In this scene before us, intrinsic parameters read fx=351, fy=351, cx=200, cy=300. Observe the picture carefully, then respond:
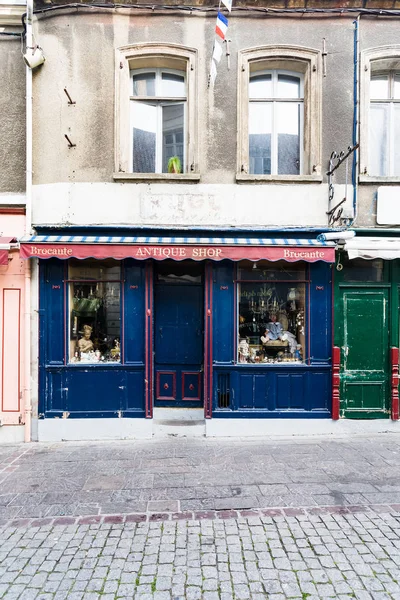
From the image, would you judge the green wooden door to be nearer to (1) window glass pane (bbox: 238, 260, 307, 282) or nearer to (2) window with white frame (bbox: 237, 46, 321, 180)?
(1) window glass pane (bbox: 238, 260, 307, 282)

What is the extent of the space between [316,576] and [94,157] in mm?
6791

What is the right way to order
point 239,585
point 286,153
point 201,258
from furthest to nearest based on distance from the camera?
1. point 286,153
2. point 201,258
3. point 239,585

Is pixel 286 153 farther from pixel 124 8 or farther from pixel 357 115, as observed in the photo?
pixel 124 8

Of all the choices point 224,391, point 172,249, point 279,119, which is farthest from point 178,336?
point 279,119

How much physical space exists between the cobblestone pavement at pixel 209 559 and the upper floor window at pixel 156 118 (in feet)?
19.4

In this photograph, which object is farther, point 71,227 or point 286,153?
point 286,153

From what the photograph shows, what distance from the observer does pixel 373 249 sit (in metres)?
6.18

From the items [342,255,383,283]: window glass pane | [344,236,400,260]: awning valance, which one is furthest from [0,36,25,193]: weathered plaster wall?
[342,255,383,283]: window glass pane

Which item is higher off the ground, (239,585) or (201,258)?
(201,258)

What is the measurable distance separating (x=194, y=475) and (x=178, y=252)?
3482mm

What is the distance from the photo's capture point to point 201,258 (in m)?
6.04

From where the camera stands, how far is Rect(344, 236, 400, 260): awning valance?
615 cm

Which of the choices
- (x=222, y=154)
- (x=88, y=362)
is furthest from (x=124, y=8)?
(x=88, y=362)

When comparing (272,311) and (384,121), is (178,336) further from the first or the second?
(384,121)
